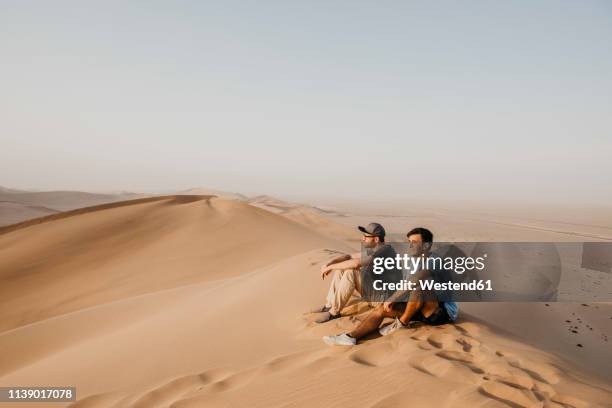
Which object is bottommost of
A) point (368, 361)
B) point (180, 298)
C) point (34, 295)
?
point (34, 295)

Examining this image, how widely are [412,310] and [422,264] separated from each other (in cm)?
51

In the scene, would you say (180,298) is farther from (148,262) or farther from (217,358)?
(148,262)

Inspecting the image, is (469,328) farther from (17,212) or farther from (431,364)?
(17,212)

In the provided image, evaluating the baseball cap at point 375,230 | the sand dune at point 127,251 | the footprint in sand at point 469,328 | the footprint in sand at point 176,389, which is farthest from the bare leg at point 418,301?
the sand dune at point 127,251

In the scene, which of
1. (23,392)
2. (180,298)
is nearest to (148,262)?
(180,298)

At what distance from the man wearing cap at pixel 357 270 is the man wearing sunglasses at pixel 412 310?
0.70m

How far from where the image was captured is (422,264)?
4.41 meters

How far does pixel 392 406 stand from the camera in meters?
3.03

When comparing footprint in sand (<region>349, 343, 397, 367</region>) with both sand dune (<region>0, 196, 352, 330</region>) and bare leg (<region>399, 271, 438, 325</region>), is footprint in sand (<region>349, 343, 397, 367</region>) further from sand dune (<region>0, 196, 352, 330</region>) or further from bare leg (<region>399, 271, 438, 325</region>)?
sand dune (<region>0, 196, 352, 330</region>)

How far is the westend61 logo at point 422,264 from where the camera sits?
4.44 m

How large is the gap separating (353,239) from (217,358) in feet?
57.1

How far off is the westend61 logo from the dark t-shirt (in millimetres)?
38
